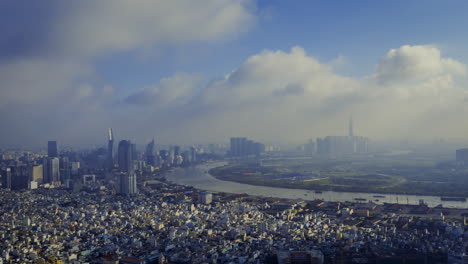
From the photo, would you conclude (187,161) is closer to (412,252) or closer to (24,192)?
(24,192)

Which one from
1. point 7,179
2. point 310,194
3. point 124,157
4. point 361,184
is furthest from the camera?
point 124,157

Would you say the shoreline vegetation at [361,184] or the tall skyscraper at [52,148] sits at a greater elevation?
the tall skyscraper at [52,148]

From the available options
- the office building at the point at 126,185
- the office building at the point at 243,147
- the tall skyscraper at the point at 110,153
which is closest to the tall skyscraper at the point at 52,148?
the tall skyscraper at the point at 110,153

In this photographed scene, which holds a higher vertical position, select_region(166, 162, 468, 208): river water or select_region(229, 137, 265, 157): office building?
select_region(229, 137, 265, 157): office building

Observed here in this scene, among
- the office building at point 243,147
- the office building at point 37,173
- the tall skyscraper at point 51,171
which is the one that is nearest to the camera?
the office building at point 37,173

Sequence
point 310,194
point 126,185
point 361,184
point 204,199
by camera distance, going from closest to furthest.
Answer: point 204,199, point 126,185, point 310,194, point 361,184

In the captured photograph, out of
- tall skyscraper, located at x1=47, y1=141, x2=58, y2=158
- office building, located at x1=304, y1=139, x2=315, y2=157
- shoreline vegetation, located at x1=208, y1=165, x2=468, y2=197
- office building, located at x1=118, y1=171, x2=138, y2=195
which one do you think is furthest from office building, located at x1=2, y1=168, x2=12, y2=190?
office building, located at x1=304, y1=139, x2=315, y2=157

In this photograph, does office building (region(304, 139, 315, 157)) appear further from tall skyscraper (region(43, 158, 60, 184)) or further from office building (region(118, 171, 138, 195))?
office building (region(118, 171, 138, 195))

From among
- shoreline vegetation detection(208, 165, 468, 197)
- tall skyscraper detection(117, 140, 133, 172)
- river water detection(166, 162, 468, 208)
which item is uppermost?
tall skyscraper detection(117, 140, 133, 172)

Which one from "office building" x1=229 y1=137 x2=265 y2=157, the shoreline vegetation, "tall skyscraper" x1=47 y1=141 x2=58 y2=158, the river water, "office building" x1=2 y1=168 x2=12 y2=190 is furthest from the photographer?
"office building" x1=229 y1=137 x2=265 y2=157

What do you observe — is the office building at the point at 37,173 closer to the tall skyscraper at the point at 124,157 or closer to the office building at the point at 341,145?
the tall skyscraper at the point at 124,157

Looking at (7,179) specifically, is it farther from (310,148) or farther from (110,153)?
(310,148)

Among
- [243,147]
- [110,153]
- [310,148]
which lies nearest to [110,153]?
[110,153]
